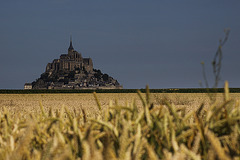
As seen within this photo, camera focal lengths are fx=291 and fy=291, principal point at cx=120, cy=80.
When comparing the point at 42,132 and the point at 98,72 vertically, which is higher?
the point at 98,72

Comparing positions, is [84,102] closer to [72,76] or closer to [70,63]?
[72,76]

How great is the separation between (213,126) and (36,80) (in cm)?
20180

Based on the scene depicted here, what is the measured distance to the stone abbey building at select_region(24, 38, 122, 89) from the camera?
179m

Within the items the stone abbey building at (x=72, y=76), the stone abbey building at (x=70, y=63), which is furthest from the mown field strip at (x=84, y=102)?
the stone abbey building at (x=70, y=63)

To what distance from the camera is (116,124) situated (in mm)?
1837

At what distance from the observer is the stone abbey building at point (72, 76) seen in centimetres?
17925

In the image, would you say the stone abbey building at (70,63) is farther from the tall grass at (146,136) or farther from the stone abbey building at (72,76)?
the tall grass at (146,136)

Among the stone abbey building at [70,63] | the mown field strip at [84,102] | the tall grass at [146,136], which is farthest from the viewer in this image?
the stone abbey building at [70,63]

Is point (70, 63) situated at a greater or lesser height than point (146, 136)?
greater

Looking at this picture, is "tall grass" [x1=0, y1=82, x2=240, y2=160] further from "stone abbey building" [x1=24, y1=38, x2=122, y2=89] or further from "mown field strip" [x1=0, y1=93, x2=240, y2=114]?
"stone abbey building" [x1=24, y1=38, x2=122, y2=89]

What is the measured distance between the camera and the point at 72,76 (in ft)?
592

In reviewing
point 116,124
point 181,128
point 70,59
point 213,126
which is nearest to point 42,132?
A: point 116,124

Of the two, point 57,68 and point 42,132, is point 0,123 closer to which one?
point 42,132

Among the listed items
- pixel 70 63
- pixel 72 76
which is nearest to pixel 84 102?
pixel 72 76
